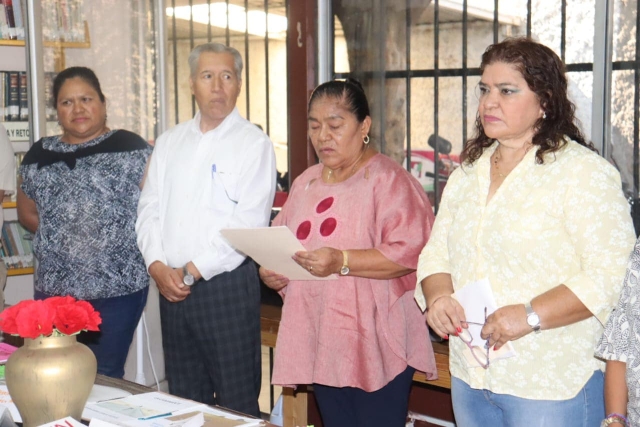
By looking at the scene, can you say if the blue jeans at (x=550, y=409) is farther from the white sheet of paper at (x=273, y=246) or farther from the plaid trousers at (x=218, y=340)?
the plaid trousers at (x=218, y=340)

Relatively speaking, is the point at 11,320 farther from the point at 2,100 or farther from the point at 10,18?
the point at 10,18

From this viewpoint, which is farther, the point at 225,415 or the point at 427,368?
the point at 427,368

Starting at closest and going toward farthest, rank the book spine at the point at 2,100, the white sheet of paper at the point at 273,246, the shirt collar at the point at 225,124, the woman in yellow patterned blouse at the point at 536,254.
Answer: the woman in yellow patterned blouse at the point at 536,254, the white sheet of paper at the point at 273,246, the shirt collar at the point at 225,124, the book spine at the point at 2,100

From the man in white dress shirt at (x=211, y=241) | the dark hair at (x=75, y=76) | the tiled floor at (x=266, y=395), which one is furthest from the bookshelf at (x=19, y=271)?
the man in white dress shirt at (x=211, y=241)

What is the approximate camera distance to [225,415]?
1.80 metres

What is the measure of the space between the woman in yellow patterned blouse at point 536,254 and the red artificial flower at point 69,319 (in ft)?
2.70

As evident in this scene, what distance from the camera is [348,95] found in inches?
97.4

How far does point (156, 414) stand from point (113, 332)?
4.12ft

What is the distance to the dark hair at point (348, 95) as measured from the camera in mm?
2471

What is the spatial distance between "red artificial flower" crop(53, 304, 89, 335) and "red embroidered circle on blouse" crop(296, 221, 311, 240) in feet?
2.89

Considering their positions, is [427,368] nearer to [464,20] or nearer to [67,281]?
[67,281]

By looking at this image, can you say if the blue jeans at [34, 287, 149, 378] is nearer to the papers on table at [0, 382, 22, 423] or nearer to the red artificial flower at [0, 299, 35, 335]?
the papers on table at [0, 382, 22, 423]

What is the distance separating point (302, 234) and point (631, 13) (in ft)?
4.85

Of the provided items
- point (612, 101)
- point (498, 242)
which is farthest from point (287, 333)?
point (612, 101)
